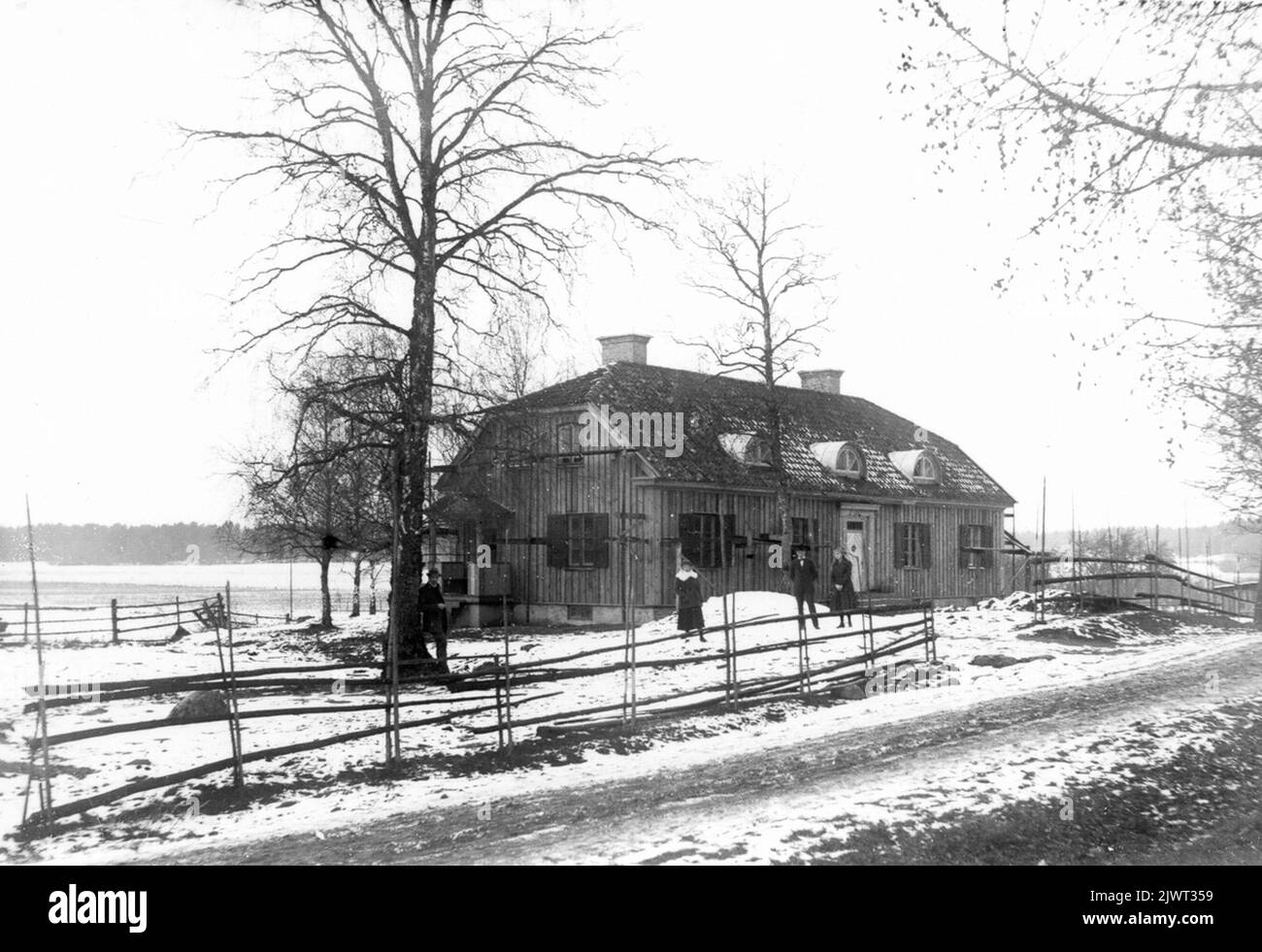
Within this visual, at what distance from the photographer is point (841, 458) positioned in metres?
26.5

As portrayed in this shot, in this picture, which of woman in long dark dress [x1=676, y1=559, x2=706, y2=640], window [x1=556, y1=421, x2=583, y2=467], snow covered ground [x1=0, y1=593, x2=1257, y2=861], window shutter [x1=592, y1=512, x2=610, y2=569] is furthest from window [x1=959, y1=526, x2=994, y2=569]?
woman in long dark dress [x1=676, y1=559, x2=706, y2=640]

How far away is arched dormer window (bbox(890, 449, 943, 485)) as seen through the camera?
2917cm

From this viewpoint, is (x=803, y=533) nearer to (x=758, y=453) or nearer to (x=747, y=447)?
(x=758, y=453)

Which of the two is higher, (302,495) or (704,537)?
(302,495)

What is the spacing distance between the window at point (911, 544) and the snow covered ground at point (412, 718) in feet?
21.1

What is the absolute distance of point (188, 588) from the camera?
49969 mm

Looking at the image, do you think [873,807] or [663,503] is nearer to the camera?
[873,807]

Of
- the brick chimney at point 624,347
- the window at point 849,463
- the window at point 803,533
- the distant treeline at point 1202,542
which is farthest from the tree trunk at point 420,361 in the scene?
the distant treeline at point 1202,542

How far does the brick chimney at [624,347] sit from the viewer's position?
25.7m

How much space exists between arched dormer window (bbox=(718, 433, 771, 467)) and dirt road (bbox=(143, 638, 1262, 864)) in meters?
12.8

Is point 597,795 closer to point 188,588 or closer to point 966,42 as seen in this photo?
point 966,42

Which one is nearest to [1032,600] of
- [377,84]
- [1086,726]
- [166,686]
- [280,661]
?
[1086,726]

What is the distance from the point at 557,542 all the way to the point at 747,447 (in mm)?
4855

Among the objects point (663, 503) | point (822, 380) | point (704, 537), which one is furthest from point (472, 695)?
point (822, 380)
